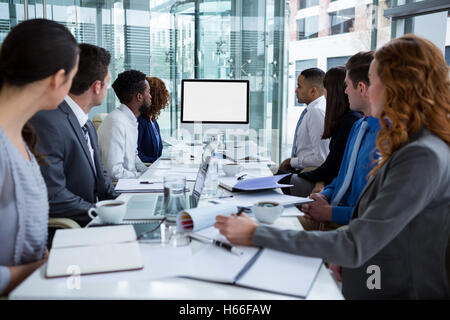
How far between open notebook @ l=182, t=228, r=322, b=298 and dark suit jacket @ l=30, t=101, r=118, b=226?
0.87 metres

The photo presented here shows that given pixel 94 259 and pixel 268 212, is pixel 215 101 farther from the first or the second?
pixel 94 259

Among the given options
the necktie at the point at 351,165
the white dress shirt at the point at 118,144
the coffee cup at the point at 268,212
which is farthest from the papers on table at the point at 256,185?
the white dress shirt at the point at 118,144

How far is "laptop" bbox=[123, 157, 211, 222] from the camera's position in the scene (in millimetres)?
1546

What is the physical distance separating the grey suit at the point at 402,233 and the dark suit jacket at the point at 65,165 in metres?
0.99

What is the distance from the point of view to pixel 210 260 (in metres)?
1.10

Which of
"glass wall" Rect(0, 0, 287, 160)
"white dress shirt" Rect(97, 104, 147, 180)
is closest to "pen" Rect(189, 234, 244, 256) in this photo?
"white dress shirt" Rect(97, 104, 147, 180)

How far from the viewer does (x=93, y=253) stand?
1.07 meters

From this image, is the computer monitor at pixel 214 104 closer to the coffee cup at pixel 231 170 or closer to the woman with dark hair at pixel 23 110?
the coffee cup at pixel 231 170

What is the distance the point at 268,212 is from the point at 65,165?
1036 mm

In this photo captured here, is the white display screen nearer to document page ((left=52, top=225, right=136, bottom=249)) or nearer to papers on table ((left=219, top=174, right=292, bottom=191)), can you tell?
papers on table ((left=219, top=174, right=292, bottom=191))
